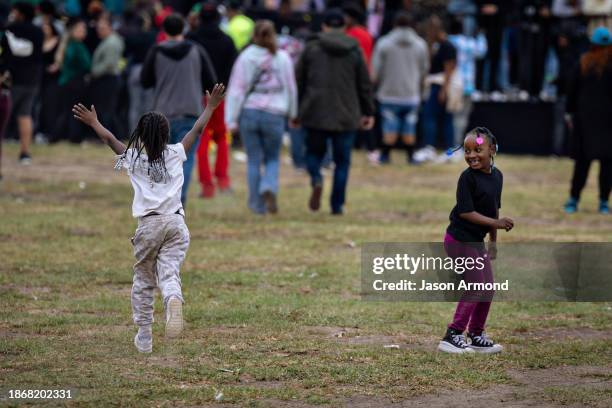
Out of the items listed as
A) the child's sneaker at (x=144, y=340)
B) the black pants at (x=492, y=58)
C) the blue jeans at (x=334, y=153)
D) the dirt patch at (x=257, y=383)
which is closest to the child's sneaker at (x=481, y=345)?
the dirt patch at (x=257, y=383)

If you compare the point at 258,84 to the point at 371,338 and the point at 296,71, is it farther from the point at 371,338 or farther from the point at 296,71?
the point at 371,338

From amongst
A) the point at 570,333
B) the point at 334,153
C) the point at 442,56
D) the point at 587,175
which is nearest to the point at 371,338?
the point at 570,333

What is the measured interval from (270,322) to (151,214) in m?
1.41

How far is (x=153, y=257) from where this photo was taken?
7.64 metres

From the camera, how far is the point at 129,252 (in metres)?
11.6

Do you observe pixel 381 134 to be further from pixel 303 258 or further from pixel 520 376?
pixel 520 376

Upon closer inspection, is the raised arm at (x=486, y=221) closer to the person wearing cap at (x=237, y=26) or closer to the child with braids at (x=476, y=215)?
the child with braids at (x=476, y=215)

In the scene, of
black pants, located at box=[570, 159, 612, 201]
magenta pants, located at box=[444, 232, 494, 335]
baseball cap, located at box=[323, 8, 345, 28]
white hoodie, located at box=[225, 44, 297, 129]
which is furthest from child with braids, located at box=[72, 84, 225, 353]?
black pants, located at box=[570, 159, 612, 201]

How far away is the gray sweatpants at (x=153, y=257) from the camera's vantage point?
7.56m

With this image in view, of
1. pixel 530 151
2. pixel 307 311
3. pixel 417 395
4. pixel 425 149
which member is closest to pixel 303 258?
pixel 307 311

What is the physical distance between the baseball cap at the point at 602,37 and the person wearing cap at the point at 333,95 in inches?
98.0

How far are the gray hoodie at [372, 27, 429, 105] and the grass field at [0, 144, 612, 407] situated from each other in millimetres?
3996

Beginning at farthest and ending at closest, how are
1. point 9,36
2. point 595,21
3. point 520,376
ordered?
point 595,21 → point 9,36 → point 520,376

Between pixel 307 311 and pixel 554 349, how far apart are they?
1820 millimetres
